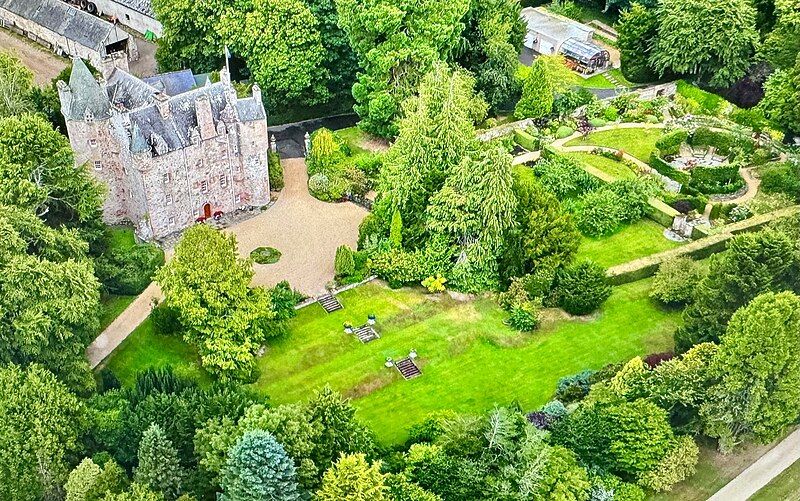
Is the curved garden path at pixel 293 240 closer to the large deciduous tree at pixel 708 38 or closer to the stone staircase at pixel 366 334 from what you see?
the stone staircase at pixel 366 334

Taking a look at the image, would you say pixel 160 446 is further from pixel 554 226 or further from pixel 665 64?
pixel 665 64

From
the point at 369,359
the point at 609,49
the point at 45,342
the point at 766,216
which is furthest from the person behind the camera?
the point at 609,49

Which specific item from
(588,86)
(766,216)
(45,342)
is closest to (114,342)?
(45,342)

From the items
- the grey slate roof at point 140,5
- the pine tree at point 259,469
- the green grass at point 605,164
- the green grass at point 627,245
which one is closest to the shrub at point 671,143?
the green grass at point 605,164

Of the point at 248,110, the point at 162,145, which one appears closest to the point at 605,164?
the point at 248,110

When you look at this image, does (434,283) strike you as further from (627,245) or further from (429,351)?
(627,245)

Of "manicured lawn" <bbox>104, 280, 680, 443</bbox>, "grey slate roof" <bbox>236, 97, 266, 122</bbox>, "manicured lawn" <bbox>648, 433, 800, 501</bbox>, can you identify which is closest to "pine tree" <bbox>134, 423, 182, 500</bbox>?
"manicured lawn" <bbox>104, 280, 680, 443</bbox>
